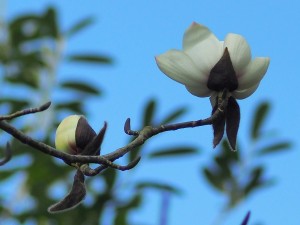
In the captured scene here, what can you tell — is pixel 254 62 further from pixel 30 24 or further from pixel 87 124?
pixel 30 24

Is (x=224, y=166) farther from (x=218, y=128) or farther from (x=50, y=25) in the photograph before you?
(x=218, y=128)

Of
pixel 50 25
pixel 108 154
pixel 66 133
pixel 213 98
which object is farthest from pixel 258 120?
pixel 108 154

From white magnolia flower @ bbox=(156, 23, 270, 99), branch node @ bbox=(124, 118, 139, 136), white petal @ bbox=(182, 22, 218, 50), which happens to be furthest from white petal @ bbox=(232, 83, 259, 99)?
branch node @ bbox=(124, 118, 139, 136)

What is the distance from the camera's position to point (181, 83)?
1.34 m

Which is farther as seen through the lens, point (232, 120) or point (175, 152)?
point (175, 152)

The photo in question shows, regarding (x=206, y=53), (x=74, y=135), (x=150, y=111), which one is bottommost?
(x=74, y=135)

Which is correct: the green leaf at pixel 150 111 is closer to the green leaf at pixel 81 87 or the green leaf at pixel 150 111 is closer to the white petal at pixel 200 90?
the green leaf at pixel 81 87

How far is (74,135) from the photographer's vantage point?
126 centimetres

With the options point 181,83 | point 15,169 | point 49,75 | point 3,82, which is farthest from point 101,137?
point 49,75

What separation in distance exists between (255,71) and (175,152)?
6.39ft

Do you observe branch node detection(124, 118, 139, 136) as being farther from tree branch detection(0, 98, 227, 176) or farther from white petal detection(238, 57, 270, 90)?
white petal detection(238, 57, 270, 90)

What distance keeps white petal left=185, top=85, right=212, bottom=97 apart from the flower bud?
8.1 inches

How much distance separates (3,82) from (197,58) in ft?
6.27

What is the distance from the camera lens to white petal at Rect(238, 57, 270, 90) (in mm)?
1320
